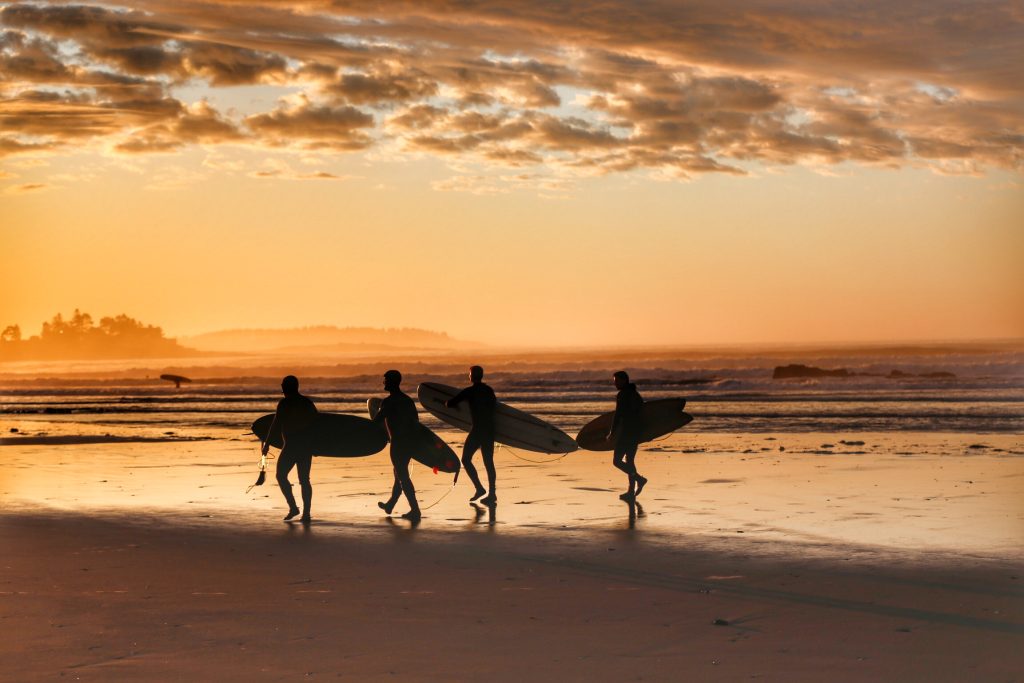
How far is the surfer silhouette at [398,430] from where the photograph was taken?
44.8ft

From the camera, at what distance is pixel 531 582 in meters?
9.27

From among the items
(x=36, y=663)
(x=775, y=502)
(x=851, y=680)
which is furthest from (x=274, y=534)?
(x=851, y=680)

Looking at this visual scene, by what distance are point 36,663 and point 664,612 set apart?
162 inches

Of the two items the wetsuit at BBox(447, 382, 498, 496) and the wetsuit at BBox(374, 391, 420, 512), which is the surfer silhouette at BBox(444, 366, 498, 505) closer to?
the wetsuit at BBox(447, 382, 498, 496)

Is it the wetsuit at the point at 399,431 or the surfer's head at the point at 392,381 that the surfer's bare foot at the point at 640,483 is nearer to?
the wetsuit at the point at 399,431

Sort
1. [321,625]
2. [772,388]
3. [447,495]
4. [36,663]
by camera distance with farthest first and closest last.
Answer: [772,388], [447,495], [321,625], [36,663]

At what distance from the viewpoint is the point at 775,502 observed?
14.2m

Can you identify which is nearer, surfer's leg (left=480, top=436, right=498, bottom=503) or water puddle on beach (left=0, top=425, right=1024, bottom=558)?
water puddle on beach (left=0, top=425, right=1024, bottom=558)

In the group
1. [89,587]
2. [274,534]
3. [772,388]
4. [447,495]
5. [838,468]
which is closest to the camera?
[89,587]

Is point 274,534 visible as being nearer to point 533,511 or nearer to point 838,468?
point 533,511

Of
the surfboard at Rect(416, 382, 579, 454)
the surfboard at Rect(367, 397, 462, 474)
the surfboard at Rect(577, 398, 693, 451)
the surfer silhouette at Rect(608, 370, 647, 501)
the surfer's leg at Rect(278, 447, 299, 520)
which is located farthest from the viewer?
the surfboard at Rect(577, 398, 693, 451)

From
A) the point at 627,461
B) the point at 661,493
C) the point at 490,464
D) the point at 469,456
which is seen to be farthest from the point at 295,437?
the point at 661,493

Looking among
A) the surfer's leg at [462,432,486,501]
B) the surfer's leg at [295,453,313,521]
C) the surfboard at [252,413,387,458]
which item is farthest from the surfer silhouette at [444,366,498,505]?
the surfer's leg at [295,453,313,521]

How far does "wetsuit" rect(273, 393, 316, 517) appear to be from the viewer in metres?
13.7
